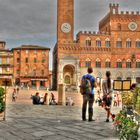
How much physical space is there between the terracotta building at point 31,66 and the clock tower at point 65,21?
22175mm

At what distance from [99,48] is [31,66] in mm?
25426

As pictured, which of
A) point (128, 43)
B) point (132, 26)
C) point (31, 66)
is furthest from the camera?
point (31, 66)

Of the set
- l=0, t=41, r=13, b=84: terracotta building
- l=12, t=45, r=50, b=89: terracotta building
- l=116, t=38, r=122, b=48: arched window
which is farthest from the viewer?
l=0, t=41, r=13, b=84: terracotta building

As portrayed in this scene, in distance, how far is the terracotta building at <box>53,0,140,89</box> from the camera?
6247 centimetres

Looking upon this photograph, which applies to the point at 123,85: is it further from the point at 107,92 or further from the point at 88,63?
the point at 88,63

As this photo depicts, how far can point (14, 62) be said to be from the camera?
8525cm

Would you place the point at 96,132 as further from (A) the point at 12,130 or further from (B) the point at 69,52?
(B) the point at 69,52

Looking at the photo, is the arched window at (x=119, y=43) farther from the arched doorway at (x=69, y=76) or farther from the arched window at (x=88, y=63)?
the arched doorway at (x=69, y=76)

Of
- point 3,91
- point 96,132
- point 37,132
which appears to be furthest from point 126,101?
point 3,91

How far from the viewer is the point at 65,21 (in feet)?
207

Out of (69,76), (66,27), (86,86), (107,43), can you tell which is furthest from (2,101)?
(107,43)

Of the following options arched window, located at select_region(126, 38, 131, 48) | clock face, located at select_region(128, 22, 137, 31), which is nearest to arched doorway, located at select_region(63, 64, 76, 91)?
arched window, located at select_region(126, 38, 131, 48)

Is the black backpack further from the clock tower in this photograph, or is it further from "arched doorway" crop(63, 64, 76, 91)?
the clock tower

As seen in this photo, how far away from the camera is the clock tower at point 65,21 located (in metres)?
62.5
